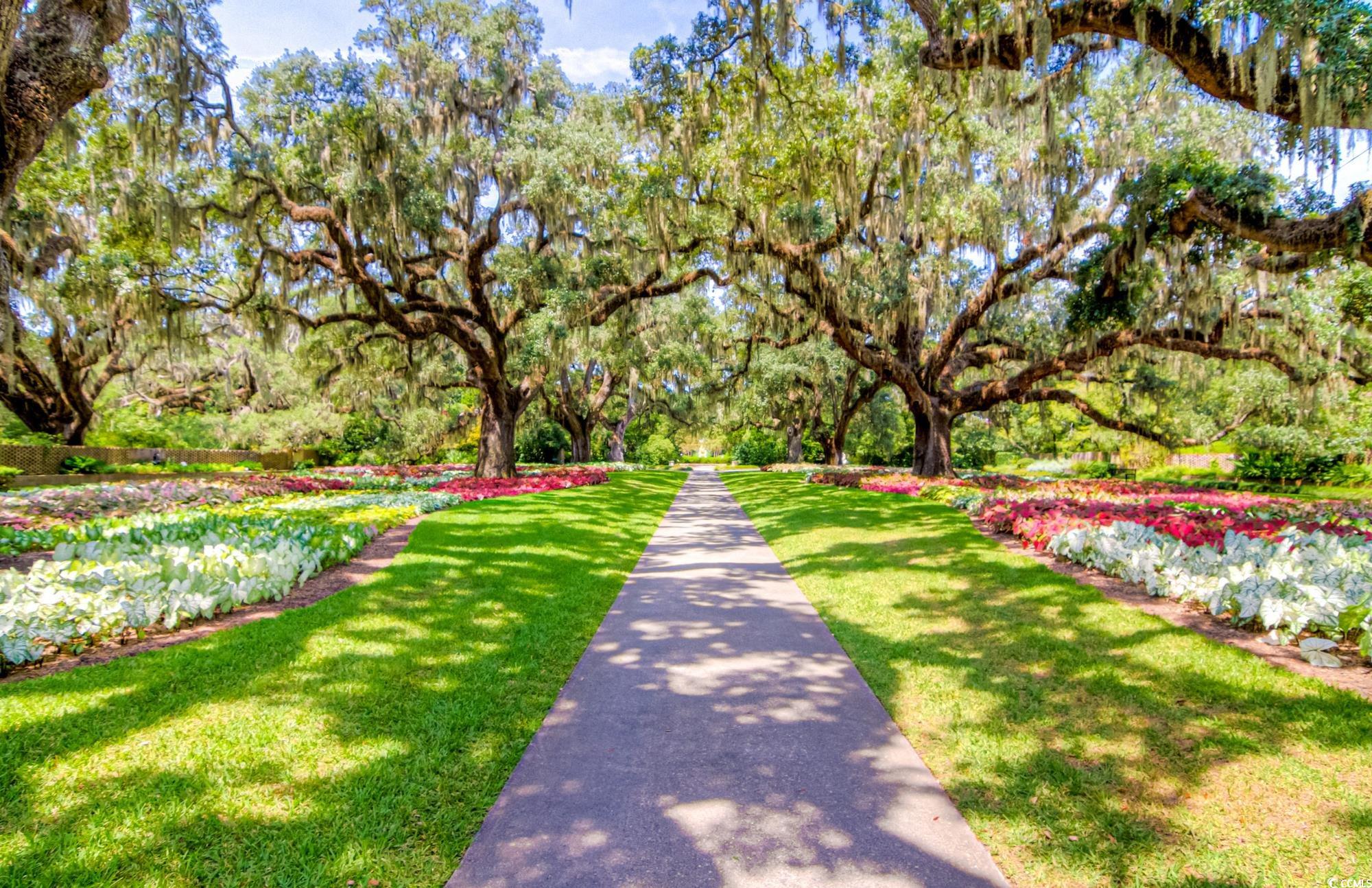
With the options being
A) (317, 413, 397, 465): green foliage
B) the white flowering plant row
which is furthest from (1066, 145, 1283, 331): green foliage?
(317, 413, 397, 465): green foliage

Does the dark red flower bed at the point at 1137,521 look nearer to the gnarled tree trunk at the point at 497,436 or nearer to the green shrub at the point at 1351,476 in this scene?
the gnarled tree trunk at the point at 497,436

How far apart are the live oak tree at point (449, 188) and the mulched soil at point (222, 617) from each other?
320 inches

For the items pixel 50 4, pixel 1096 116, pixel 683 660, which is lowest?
pixel 683 660

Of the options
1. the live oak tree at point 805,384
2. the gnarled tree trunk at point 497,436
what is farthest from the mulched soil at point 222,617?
the live oak tree at point 805,384

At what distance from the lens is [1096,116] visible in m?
13.5

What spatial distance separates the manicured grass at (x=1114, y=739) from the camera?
8.19ft

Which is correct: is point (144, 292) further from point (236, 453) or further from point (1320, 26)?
point (1320, 26)

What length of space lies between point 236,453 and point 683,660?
2805cm

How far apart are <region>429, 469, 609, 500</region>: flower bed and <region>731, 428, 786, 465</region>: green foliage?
25.5m

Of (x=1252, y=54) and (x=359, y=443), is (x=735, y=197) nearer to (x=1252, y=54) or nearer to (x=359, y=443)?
(x=1252, y=54)

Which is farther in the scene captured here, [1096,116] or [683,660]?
[1096,116]

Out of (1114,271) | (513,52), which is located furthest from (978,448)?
(513,52)

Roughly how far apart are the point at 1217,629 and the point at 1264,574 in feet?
2.06

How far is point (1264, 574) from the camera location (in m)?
5.00
